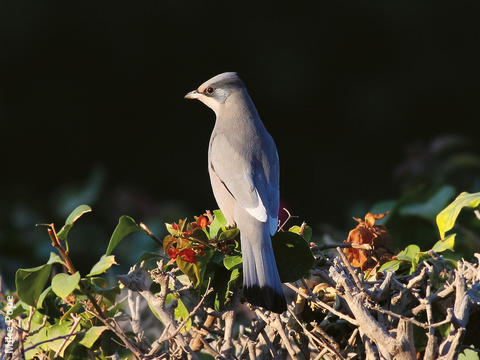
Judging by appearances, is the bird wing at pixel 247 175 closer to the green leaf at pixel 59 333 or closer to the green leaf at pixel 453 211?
the green leaf at pixel 453 211

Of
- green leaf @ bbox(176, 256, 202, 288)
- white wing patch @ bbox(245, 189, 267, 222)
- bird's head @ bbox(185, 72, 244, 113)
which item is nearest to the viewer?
green leaf @ bbox(176, 256, 202, 288)

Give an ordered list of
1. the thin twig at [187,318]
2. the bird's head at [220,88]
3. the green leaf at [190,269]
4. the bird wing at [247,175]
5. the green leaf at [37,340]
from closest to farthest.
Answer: the thin twig at [187,318], the green leaf at [190,269], the green leaf at [37,340], the bird wing at [247,175], the bird's head at [220,88]

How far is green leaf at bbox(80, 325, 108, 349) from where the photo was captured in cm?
164

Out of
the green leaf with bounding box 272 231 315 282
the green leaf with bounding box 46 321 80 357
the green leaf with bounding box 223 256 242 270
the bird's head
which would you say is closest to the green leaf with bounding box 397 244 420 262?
the green leaf with bounding box 272 231 315 282

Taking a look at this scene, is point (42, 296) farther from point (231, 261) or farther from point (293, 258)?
point (293, 258)

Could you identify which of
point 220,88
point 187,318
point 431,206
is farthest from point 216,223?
point 431,206

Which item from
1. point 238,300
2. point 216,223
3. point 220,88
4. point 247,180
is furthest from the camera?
point 220,88

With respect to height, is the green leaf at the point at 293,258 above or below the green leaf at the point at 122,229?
below

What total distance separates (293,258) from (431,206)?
985 millimetres

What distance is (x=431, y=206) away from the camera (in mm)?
2471

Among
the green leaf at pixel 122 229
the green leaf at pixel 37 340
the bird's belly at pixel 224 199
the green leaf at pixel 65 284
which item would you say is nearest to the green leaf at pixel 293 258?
the bird's belly at pixel 224 199

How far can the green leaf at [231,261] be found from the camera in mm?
1632

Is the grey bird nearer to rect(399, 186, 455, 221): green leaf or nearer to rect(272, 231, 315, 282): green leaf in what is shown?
rect(272, 231, 315, 282): green leaf

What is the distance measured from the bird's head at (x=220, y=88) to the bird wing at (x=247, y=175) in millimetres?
233
